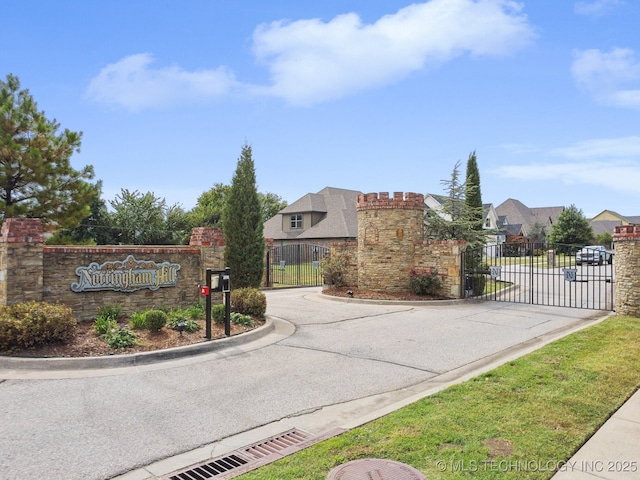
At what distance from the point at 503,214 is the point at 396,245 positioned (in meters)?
57.6

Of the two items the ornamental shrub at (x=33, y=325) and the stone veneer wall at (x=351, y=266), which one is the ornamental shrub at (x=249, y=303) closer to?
the ornamental shrub at (x=33, y=325)

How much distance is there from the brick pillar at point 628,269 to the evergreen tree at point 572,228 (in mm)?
44125

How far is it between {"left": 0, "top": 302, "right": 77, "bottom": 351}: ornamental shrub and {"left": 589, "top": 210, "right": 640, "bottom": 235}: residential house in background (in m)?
91.2

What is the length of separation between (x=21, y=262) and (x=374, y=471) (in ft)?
26.9

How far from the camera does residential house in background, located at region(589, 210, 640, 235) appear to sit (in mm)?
82500

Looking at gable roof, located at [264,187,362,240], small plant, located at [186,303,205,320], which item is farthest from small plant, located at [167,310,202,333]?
gable roof, located at [264,187,362,240]

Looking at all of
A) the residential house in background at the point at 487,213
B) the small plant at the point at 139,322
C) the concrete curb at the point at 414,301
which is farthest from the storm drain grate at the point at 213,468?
the residential house in background at the point at 487,213

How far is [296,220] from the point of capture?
1654 inches

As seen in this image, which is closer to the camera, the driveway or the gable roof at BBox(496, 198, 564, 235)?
the driveway

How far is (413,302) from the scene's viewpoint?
1587 cm

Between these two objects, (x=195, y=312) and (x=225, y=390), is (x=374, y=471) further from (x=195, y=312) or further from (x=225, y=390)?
(x=195, y=312)

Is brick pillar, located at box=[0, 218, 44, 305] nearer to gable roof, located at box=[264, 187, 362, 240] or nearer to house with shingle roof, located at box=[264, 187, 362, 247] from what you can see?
gable roof, located at box=[264, 187, 362, 240]

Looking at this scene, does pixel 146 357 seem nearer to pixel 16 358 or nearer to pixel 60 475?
pixel 16 358

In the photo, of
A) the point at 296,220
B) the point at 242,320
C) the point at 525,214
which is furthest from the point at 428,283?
the point at 525,214
